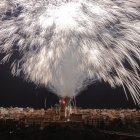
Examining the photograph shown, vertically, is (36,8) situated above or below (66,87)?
above

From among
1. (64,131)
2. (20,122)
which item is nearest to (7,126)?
(20,122)

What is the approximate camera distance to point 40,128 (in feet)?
101

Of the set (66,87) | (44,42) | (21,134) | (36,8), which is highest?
(36,8)

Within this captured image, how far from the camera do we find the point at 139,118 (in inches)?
1341

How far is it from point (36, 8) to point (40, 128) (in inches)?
406

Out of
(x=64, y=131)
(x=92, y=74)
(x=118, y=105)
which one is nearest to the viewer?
(x=64, y=131)

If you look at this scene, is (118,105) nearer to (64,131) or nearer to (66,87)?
(66,87)

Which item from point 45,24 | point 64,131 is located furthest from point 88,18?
point 64,131

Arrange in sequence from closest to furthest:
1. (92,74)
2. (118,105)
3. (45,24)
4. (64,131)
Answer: (64,131)
(45,24)
(92,74)
(118,105)

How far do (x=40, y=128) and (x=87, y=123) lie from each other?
3998 millimetres

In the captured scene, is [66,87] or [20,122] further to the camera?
[66,87]

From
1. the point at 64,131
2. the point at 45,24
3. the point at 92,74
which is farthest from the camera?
the point at 92,74

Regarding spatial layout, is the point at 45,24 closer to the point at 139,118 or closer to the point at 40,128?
the point at 40,128

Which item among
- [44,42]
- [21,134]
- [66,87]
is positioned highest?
[44,42]
